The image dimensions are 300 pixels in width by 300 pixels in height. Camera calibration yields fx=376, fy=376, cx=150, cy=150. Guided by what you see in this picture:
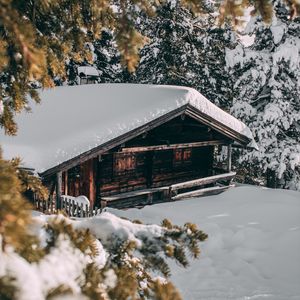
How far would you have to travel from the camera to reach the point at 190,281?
28.9 feet

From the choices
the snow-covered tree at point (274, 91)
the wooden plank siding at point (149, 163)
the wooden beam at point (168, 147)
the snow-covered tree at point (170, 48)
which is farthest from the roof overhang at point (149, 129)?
the snow-covered tree at point (170, 48)

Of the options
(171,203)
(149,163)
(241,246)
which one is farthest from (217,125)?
(241,246)

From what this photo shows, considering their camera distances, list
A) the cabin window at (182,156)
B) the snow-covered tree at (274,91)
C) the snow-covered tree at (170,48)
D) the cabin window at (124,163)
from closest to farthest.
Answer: the cabin window at (124,163) → the cabin window at (182,156) → the snow-covered tree at (274,91) → the snow-covered tree at (170,48)

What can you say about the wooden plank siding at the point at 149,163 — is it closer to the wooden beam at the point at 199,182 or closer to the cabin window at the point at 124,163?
the cabin window at the point at 124,163

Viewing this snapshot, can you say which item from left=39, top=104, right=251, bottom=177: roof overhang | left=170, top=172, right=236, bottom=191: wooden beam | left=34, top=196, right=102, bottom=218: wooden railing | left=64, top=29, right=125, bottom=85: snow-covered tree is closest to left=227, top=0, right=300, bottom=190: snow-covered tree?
left=39, top=104, right=251, bottom=177: roof overhang

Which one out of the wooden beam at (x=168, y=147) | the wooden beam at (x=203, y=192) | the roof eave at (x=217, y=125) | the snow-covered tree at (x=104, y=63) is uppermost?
the snow-covered tree at (x=104, y=63)

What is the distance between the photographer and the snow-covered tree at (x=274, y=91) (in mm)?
19203

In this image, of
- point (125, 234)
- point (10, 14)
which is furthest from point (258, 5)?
point (125, 234)

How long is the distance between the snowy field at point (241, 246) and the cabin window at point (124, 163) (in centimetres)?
227

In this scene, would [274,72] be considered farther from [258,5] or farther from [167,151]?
[258,5]

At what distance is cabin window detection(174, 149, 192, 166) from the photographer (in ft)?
55.8

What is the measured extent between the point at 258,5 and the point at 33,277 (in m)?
2.13

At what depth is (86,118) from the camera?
503 inches

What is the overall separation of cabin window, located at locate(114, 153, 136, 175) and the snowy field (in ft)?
7.46
